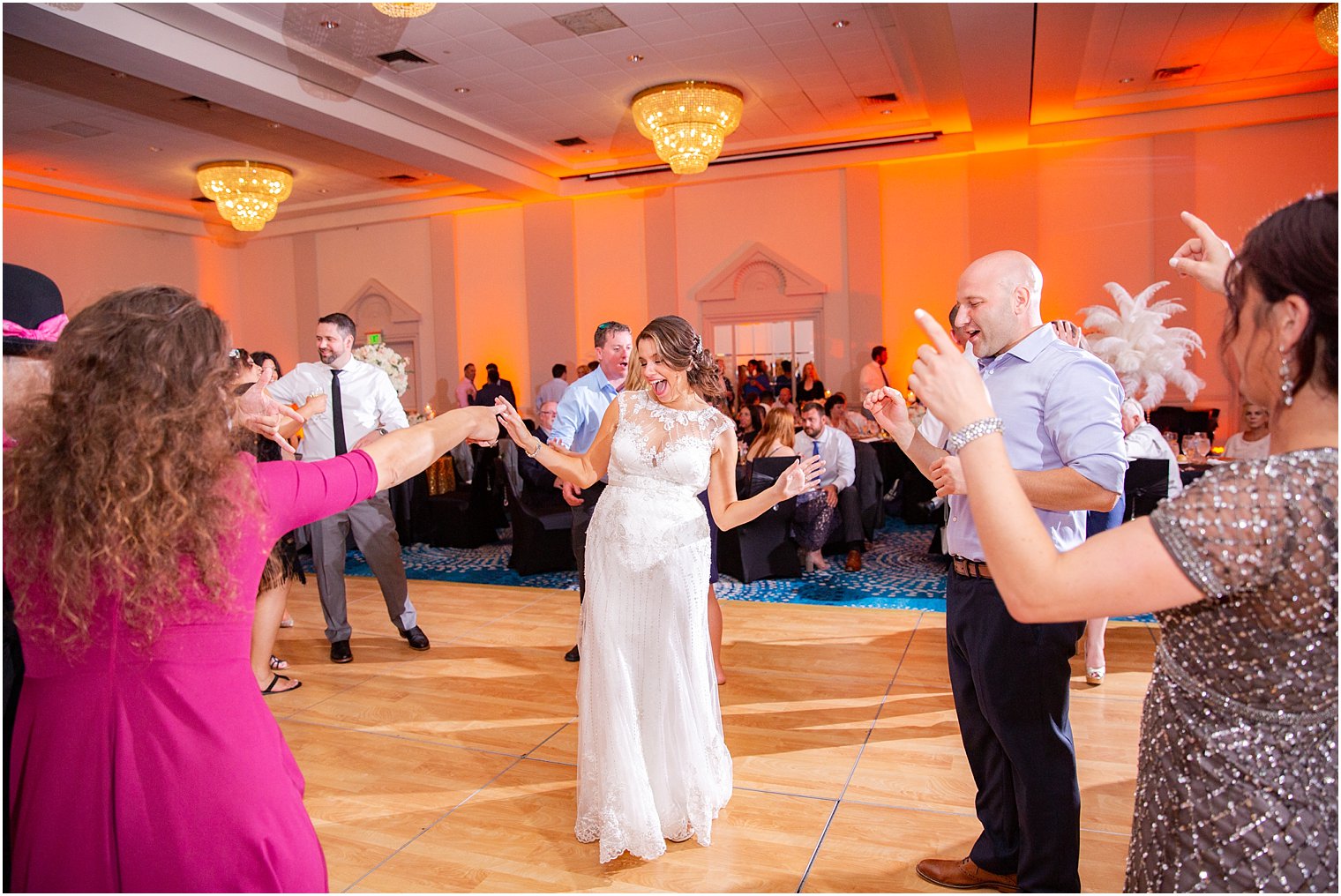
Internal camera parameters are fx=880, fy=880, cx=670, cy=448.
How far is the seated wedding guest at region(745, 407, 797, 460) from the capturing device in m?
6.79

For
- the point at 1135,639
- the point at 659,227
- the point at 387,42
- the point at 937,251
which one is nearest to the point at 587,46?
the point at 387,42

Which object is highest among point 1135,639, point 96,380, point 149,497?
point 96,380

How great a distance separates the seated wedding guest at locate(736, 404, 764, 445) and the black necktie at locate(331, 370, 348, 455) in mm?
4372

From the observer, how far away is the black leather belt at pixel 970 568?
2289 millimetres

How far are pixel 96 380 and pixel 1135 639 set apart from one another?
16.6ft

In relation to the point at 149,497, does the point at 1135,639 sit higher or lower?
lower

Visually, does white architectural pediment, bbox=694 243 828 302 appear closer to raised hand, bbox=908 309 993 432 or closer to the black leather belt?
the black leather belt

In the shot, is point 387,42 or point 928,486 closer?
point 387,42

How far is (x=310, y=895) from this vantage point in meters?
1.37

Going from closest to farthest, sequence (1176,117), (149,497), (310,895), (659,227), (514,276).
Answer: (149,497), (310,895), (1176,117), (659,227), (514,276)

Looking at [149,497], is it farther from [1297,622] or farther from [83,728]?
[1297,622]

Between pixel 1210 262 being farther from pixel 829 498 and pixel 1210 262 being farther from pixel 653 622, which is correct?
pixel 829 498

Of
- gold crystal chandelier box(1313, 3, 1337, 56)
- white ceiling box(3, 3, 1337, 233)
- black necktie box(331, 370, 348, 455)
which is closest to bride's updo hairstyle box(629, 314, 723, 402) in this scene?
black necktie box(331, 370, 348, 455)

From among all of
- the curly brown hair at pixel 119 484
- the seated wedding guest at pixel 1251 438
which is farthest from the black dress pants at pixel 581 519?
the seated wedding guest at pixel 1251 438
